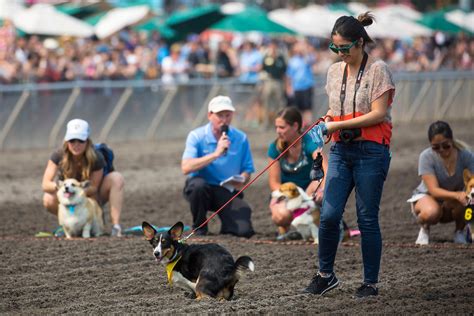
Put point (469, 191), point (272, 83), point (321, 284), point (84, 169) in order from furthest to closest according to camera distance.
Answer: point (272, 83) < point (84, 169) < point (469, 191) < point (321, 284)

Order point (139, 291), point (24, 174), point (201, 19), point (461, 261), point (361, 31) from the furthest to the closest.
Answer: point (201, 19) → point (24, 174) → point (461, 261) → point (139, 291) → point (361, 31)

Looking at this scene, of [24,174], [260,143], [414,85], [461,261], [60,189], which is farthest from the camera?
[414,85]

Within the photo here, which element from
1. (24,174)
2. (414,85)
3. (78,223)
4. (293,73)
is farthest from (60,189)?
(414,85)

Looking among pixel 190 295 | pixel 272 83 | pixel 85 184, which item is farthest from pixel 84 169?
pixel 272 83

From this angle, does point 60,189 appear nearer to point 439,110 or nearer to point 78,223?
point 78,223

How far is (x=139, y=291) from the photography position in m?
7.79

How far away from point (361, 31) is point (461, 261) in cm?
305

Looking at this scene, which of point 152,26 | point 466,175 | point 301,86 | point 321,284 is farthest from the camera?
point 152,26

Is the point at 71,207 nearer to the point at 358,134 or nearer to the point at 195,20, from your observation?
the point at 358,134

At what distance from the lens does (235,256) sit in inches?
361

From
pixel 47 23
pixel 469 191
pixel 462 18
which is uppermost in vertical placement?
pixel 462 18

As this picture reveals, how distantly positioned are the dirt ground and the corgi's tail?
0.25 m

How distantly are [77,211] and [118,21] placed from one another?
799 inches

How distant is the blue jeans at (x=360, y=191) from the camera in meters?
7.10
